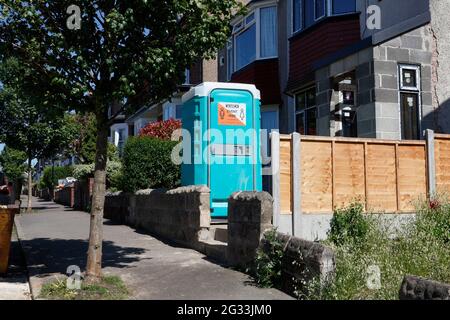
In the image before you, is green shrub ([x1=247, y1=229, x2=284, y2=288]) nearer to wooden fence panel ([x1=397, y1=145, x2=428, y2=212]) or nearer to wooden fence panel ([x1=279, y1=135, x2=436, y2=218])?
wooden fence panel ([x1=279, y1=135, x2=436, y2=218])

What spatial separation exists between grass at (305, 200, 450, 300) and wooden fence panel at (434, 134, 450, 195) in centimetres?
75

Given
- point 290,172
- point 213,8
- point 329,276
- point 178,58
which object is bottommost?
point 329,276

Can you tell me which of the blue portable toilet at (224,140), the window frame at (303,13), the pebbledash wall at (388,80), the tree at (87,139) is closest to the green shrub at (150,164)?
the blue portable toilet at (224,140)

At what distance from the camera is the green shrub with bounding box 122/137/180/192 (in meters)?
12.7

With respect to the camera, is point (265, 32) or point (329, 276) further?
point (265, 32)

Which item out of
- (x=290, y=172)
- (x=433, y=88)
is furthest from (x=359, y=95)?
(x=290, y=172)

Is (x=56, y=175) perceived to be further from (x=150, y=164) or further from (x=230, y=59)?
(x=150, y=164)

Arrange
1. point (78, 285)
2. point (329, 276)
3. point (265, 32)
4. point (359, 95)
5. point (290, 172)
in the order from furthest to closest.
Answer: point (265, 32)
point (359, 95)
point (290, 172)
point (78, 285)
point (329, 276)

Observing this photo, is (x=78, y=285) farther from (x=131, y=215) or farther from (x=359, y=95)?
(x=131, y=215)

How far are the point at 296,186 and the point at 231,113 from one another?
231 centimetres

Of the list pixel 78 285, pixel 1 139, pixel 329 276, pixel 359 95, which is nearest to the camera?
pixel 329 276

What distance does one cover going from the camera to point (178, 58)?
6535 mm

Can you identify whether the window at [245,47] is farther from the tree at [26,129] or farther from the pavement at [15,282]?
the pavement at [15,282]
